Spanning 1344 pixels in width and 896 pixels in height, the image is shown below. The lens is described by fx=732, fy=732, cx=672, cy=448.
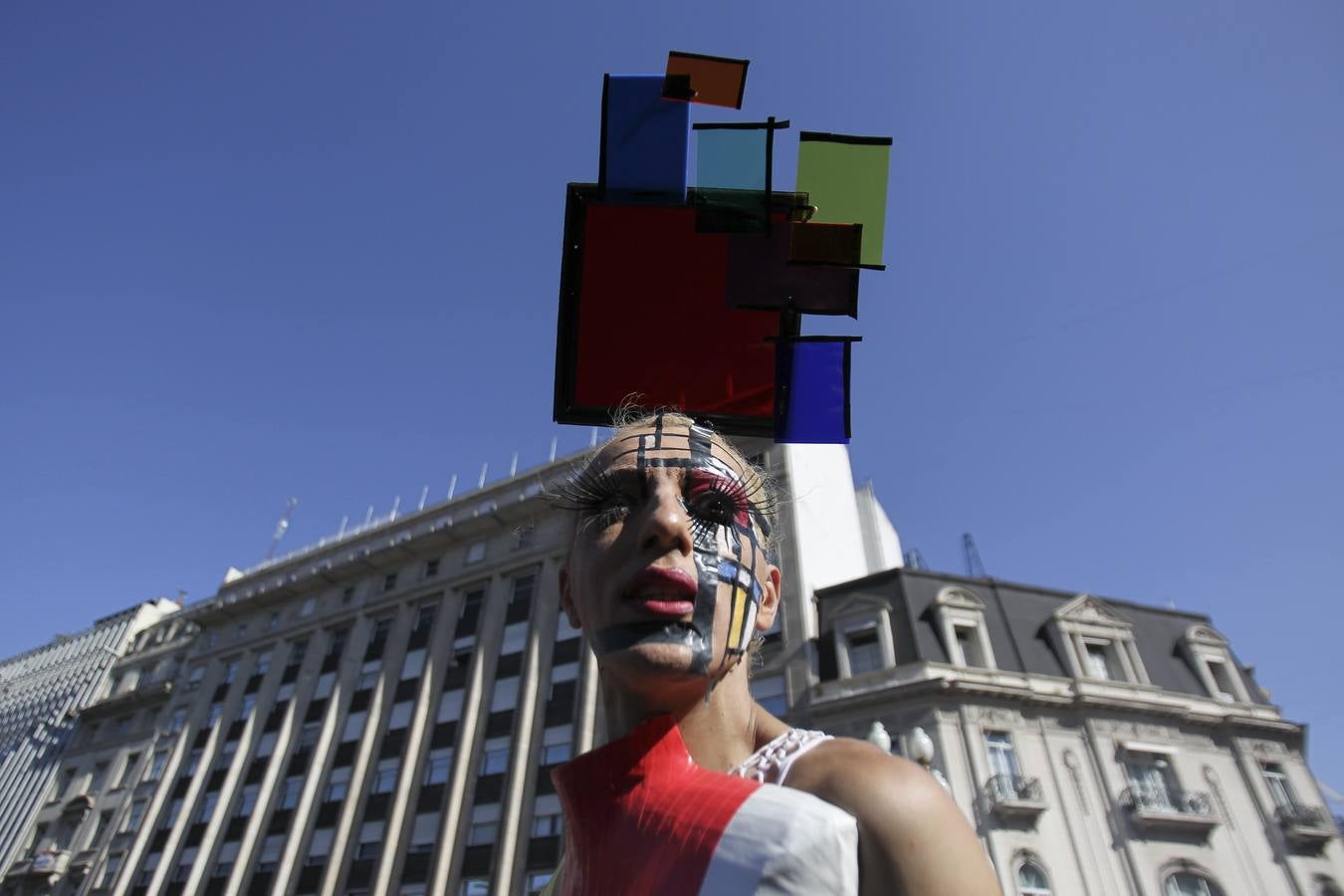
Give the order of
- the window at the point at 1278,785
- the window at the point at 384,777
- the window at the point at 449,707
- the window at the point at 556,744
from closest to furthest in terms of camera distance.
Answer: the window at the point at 1278,785 < the window at the point at 556,744 < the window at the point at 384,777 < the window at the point at 449,707

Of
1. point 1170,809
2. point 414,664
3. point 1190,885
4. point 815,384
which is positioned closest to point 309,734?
point 414,664

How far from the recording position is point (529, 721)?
83.7 ft

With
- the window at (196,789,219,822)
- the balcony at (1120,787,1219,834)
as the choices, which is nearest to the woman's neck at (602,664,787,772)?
the balcony at (1120,787,1219,834)

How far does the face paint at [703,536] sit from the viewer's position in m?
1.86

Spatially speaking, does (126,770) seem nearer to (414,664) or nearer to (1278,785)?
(414,664)

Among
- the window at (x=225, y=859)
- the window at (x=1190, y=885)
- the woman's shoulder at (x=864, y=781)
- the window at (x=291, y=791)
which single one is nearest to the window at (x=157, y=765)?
the window at (x=225, y=859)

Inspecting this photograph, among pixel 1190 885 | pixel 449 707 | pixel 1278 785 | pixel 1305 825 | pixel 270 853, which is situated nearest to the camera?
pixel 1190 885

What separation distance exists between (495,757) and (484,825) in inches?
87.3

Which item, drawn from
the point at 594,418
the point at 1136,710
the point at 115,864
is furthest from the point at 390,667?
the point at 594,418

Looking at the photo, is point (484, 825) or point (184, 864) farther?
point (184, 864)

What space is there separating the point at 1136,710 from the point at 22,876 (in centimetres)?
4554

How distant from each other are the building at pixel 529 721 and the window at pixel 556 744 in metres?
0.09

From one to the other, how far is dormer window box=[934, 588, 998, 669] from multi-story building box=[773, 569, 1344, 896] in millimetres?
46

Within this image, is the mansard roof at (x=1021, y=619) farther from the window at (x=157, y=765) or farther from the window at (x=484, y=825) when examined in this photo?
the window at (x=157, y=765)
